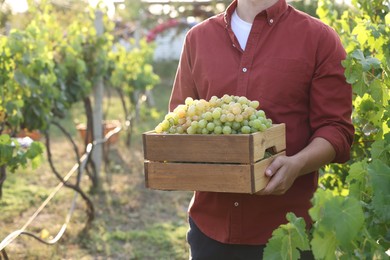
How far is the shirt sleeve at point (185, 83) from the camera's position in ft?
8.87

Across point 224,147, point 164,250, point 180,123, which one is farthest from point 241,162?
point 164,250

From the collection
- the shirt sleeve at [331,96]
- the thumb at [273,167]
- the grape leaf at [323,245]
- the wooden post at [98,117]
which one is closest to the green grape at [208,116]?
the thumb at [273,167]

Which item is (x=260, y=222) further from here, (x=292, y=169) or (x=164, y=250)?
(x=164, y=250)

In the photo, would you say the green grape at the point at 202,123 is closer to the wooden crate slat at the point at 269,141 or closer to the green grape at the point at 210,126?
the green grape at the point at 210,126

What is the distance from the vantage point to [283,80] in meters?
2.48

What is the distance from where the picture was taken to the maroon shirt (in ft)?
8.09

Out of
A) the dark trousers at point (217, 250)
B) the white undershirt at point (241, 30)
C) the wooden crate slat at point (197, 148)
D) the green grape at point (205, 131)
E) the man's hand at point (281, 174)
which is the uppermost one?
the white undershirt at point (241, 30)

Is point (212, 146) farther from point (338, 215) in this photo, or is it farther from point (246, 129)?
point (338, 215)

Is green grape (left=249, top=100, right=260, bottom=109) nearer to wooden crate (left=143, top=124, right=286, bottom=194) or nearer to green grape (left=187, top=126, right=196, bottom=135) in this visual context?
wooden crate (left=143, top=124, right=286, bottom=194)

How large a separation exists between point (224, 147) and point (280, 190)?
0.24 m

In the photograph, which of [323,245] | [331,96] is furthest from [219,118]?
[323,245]

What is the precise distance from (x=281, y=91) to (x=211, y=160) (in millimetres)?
407

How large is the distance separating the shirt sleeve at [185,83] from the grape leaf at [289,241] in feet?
3.44

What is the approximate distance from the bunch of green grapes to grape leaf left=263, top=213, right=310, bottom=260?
1.75ft
